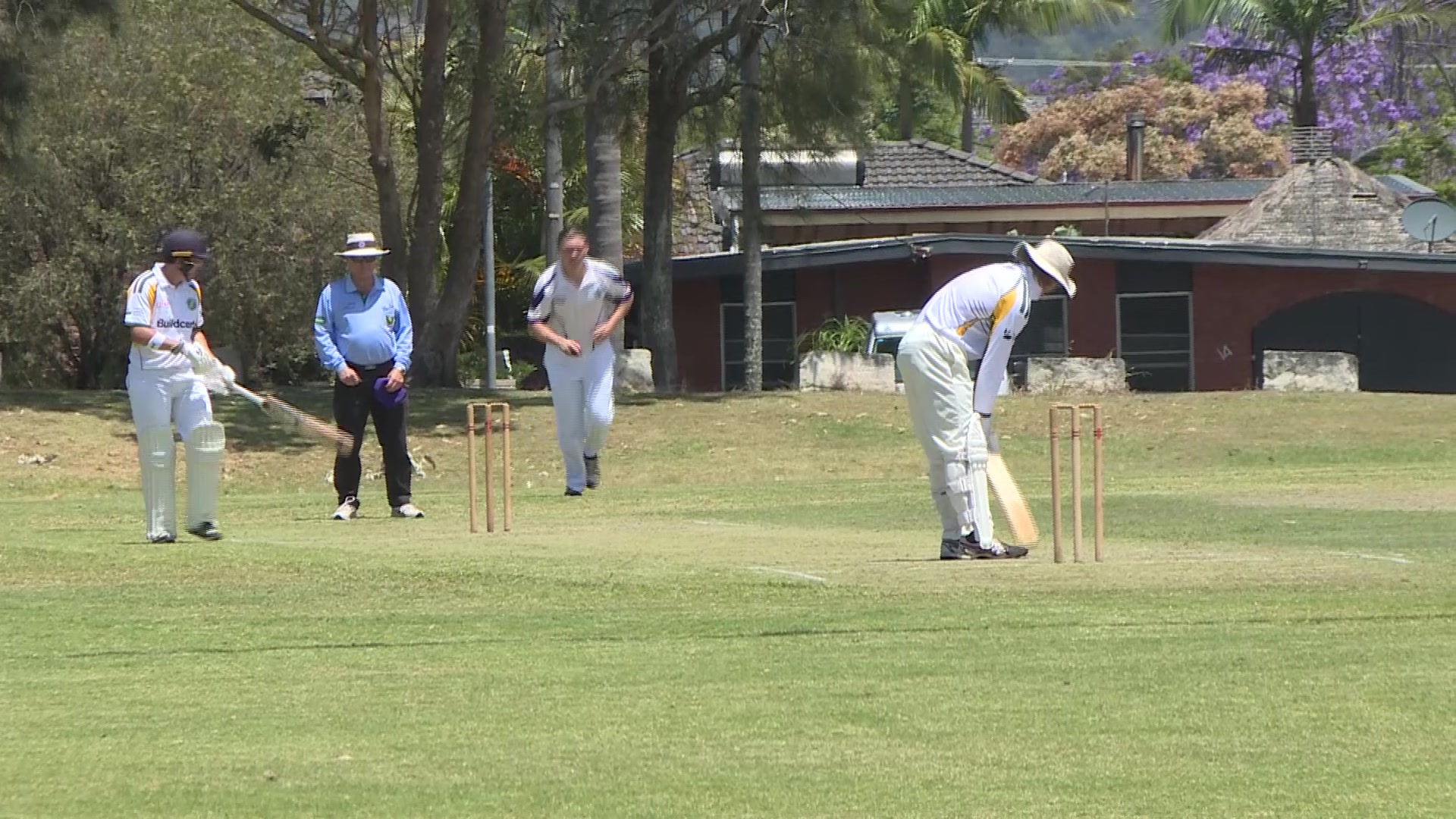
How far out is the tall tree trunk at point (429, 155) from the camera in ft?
90.2

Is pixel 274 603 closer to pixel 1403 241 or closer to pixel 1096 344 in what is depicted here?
pixel 1096 344

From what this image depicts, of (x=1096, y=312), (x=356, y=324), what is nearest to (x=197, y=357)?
(x=356, y=324)

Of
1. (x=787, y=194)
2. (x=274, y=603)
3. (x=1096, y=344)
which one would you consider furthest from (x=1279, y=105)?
(x=274, y=603)

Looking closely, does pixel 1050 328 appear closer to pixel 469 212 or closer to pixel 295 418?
pixel 469 212

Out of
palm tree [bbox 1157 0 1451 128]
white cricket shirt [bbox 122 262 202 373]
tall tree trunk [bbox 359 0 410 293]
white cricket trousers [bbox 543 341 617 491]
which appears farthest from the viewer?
palm tree [bbox 1157 0 1451 128]

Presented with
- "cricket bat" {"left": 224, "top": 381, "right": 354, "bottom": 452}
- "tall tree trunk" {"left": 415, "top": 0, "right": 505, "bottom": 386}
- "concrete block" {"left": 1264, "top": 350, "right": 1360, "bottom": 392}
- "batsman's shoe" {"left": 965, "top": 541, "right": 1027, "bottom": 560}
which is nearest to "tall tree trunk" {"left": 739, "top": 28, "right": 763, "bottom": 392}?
"tall tree trunk" {"left": 415, "top": 0, "right": 505, "bottom": 386}

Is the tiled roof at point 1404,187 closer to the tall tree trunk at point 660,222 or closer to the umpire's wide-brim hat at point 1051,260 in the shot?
the tall tree trunk at point 660,222

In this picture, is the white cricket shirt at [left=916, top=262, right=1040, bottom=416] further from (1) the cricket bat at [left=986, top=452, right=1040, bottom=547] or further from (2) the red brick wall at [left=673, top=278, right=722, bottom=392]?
(2) the red brick wall at [left=673, top=278, right=722, bottom=392]

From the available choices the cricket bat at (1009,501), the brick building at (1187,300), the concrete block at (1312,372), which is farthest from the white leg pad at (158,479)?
the brick building at (1187,300)

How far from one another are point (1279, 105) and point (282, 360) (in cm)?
4763

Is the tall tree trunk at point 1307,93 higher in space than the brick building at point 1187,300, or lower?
higher

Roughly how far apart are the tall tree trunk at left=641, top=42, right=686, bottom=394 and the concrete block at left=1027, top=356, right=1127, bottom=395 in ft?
18.3

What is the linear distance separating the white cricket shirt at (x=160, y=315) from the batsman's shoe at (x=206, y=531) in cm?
111

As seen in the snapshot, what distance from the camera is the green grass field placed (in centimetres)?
621
